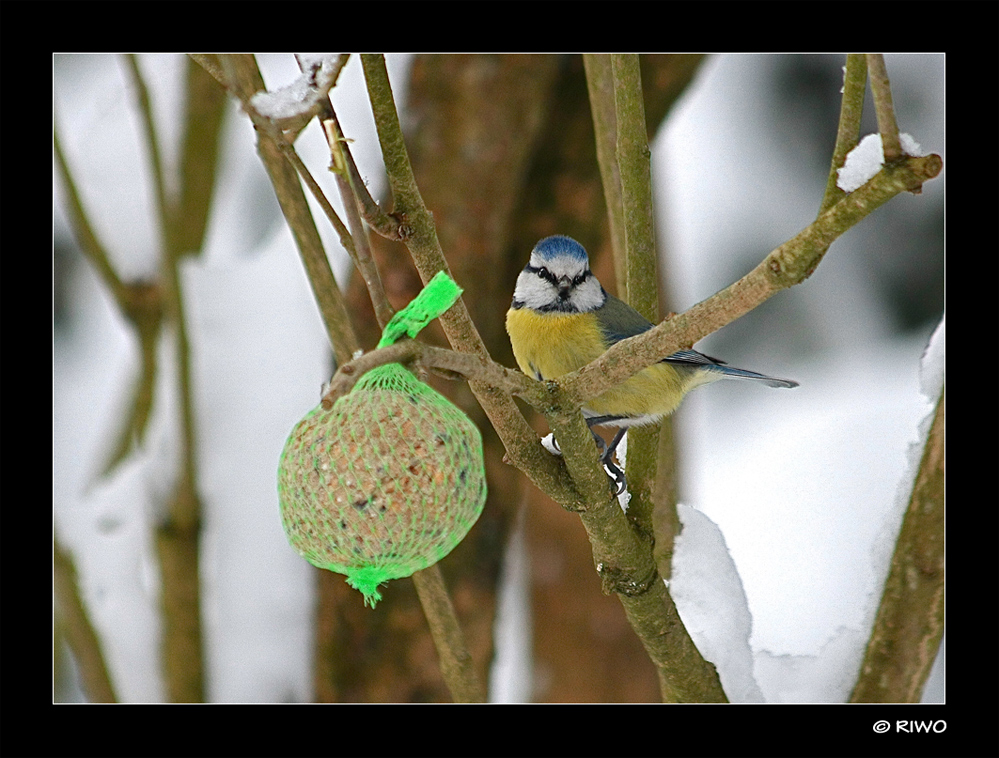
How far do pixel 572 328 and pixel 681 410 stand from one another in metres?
1.30

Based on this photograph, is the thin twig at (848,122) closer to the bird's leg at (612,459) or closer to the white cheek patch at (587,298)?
the bird's leg at (612,459)

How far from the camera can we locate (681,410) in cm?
331

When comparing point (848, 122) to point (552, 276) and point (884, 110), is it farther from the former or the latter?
point (552, 276)

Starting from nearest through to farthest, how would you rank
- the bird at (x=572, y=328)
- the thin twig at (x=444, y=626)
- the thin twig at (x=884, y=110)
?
the thin twig at (x=884, y=110) < the thin twig at (x=444, y=626) < the bird at (x=572, y=328)

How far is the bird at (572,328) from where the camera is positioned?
208cm

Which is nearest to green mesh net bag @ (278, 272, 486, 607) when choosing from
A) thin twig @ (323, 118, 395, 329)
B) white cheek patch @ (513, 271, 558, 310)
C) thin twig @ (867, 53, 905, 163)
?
thin twig @ (323, 118, 395, 329)

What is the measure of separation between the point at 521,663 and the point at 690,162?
6.47ft

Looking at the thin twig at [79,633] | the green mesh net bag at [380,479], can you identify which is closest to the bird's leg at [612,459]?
the green mesh net bag at [380,479]

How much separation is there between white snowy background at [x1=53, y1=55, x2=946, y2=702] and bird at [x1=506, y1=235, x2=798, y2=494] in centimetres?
32

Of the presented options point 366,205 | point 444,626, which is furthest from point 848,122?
point 444,626

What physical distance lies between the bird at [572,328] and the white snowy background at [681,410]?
0.32 m

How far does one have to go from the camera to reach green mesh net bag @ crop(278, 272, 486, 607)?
125 centimetres
